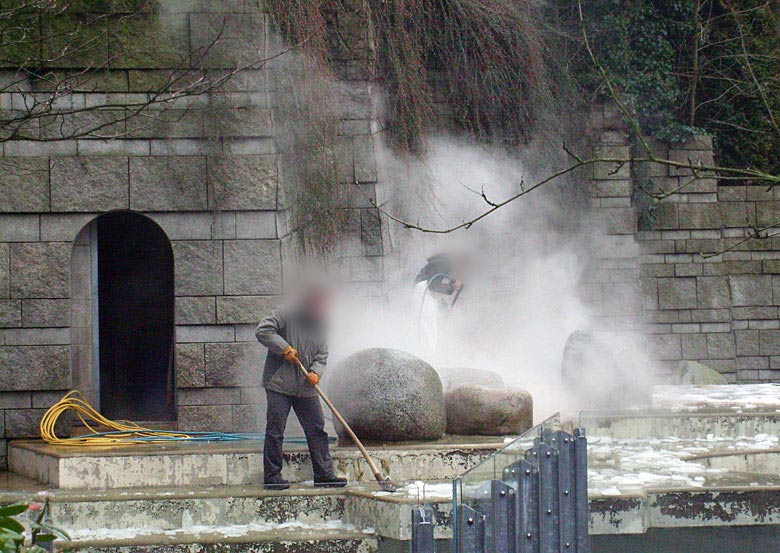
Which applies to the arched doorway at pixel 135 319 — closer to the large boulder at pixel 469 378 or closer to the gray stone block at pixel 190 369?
the gray stone block at pixel 190 369

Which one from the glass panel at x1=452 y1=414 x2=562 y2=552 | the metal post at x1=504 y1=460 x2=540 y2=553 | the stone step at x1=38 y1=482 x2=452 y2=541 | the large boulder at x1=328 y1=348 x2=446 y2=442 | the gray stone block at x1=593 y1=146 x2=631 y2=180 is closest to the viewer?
the glass panel at x1=452 y1=414 x2=562 y2=552

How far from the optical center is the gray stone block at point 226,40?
11328mm

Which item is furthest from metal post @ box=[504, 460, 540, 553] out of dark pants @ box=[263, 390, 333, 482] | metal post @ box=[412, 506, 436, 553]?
dark pants @ box=[263, 390, 333, 482]

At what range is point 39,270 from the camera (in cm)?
1107

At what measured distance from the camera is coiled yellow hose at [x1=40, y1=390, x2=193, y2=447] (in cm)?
1051

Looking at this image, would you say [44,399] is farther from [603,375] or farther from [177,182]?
[603,375]

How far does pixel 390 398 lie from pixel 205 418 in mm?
2411

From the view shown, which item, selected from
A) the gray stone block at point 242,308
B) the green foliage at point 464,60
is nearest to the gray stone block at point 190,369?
the gray stone block at point 242,308

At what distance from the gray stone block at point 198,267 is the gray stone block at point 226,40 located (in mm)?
1872

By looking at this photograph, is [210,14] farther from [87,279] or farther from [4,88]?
[87,279]

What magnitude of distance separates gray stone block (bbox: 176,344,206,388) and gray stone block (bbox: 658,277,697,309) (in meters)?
10.3

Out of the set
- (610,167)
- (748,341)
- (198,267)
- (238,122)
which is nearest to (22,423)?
(198,267)

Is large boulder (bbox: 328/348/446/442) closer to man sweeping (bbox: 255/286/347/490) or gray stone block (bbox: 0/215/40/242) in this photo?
man sweeping (bbox: 255/286/347/490)

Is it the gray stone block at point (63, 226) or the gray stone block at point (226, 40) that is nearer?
the gray stone block at point (63, 226)
